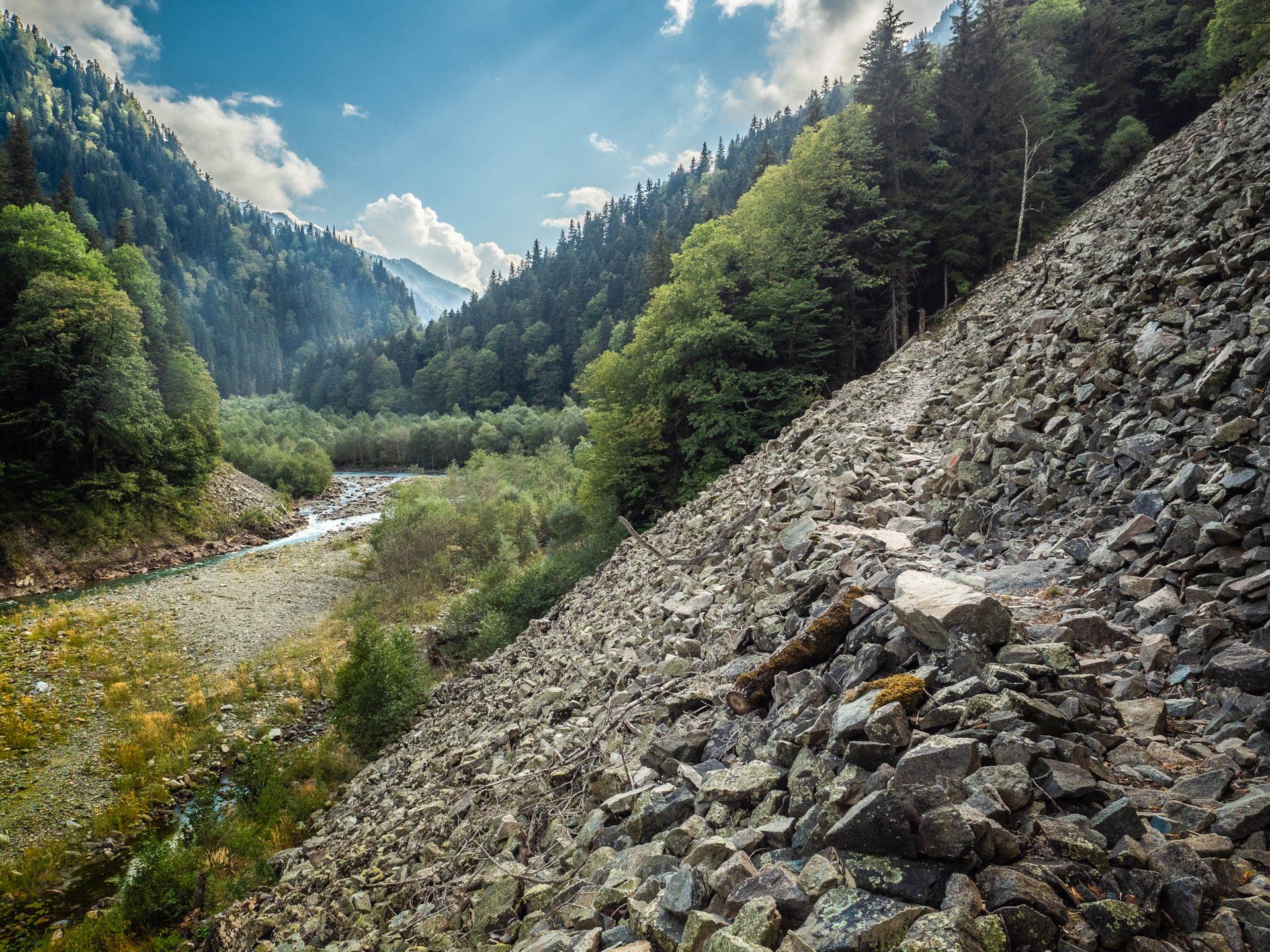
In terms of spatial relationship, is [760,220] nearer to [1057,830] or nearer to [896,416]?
[896,416]

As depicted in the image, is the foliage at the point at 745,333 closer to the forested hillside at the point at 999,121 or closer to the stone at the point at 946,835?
the forested hillside at the point at 999,121

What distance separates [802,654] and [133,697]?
1099 inches

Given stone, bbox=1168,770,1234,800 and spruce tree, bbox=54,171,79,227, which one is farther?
spruce tree, bbox=54,171,79,227

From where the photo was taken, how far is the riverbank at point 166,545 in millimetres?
31500

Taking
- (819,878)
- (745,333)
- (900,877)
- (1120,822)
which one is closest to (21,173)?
(745,333)

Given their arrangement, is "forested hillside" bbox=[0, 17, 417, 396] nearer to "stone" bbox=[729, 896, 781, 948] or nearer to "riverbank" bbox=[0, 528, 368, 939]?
"riverbank" bbox=[0, 528, 368, 939]

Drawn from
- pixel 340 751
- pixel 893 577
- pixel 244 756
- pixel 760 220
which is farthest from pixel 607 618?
pixel 760 220

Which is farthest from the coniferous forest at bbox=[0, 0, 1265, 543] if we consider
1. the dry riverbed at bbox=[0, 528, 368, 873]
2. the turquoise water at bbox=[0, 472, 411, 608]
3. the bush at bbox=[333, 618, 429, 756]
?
the dry riverbed at bbox=[0, 528, 368, 873]

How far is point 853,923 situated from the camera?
225cm

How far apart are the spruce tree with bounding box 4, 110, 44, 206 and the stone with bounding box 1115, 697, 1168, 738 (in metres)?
66.5

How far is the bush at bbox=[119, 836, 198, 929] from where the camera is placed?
1175 centimetres

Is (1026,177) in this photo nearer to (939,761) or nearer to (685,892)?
(939,761)

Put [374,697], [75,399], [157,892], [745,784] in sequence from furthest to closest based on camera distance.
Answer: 1. [75,399]
2. [374,697]
3. [157,892]
4. [745,784]

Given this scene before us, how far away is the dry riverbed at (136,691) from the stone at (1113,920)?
2156 centimetres
